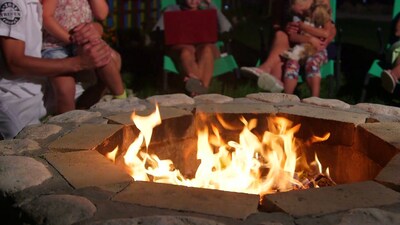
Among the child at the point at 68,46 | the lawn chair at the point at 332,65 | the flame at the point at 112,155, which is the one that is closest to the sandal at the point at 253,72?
the lawn chair at the point at 332,65

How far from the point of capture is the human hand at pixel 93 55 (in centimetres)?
434

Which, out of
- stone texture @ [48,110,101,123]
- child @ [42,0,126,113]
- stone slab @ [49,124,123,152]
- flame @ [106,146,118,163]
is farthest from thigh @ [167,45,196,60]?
flame @ [106,146,118,163]

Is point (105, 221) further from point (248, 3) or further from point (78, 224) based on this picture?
point (248, 3)

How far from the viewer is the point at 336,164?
3.58 meters

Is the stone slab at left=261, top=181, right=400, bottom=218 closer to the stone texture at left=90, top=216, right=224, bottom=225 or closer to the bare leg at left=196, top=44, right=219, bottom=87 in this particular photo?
the stone texture at left=90, top=216, right=224, bottom=225

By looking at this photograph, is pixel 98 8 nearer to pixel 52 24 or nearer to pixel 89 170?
pixel 52 24

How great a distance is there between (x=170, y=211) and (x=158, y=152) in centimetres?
121

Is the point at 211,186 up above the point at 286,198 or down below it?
below

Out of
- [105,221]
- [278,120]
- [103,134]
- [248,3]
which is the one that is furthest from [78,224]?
[248,3]

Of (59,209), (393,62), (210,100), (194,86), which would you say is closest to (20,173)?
(59,209)

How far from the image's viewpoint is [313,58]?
19.6 feet

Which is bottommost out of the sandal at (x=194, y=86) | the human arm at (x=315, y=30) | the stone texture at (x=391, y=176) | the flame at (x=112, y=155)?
the sandal at (x=194, y=86)

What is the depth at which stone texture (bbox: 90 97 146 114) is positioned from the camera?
146 inches

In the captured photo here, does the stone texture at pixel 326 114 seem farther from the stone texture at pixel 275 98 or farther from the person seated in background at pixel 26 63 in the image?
the person seated in background at pixel 26 63
